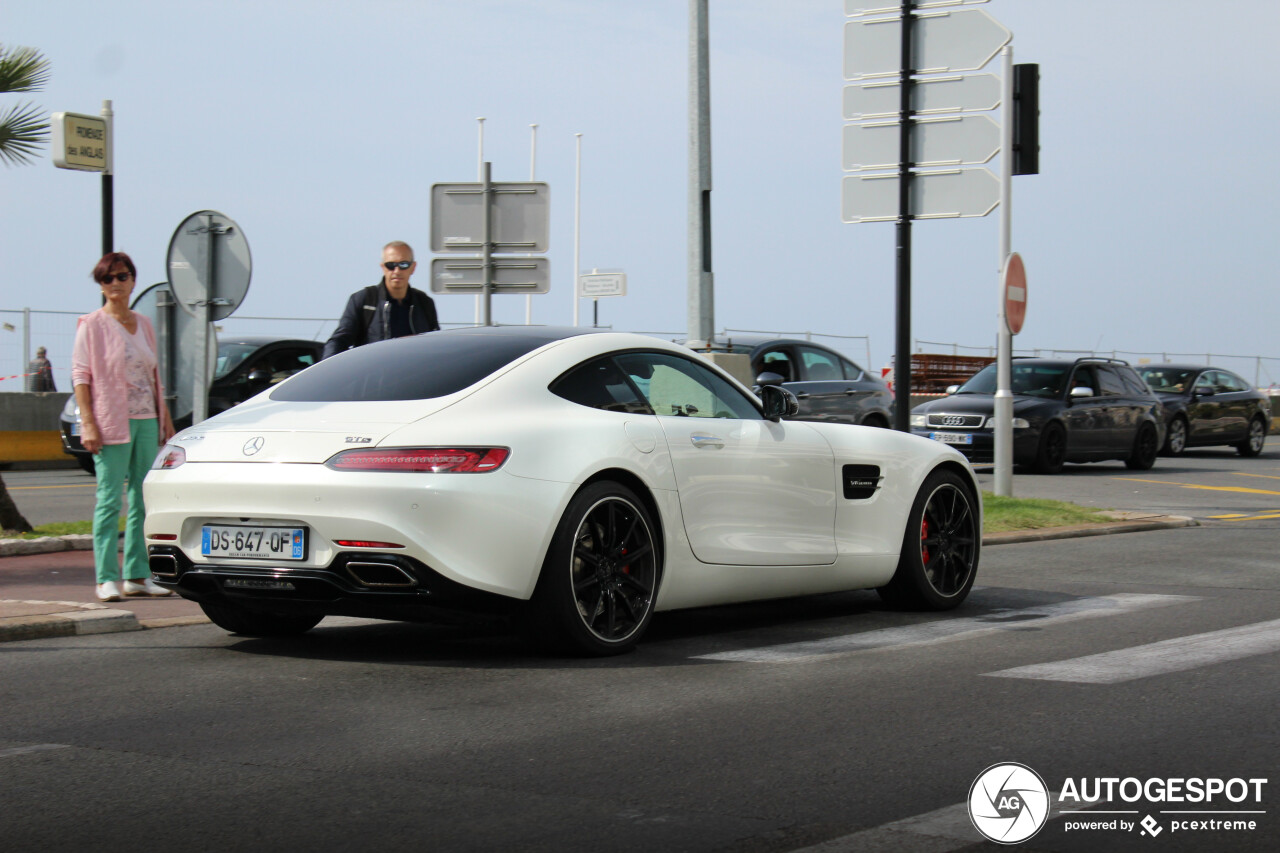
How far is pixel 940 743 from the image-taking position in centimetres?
511

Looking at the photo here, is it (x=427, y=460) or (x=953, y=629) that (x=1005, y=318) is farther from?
(x=427, y=460)

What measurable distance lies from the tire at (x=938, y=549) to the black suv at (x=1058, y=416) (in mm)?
12440

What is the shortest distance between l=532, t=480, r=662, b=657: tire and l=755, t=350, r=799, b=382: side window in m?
13.2

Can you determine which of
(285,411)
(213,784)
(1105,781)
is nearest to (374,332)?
(285,411)

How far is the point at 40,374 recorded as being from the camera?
2412 centimetres

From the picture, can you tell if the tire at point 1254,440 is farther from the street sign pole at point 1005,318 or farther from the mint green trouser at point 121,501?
the mint green trouser at point 121,501

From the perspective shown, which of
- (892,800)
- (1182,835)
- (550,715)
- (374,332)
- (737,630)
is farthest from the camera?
(374,332)

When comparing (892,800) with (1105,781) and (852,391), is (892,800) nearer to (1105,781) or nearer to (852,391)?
(1105,781)

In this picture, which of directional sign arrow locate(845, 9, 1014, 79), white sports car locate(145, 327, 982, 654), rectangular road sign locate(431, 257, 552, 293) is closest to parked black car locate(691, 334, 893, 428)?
directional sign arrow locate(845, 9, 1014, 79)

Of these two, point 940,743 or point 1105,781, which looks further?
point 940,743

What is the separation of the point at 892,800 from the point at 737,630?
3.47 metres

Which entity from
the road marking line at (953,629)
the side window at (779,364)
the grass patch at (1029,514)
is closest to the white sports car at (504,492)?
the road marking line at (953,629)

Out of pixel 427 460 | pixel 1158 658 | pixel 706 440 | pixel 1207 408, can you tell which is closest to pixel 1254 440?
pixel 1207 408

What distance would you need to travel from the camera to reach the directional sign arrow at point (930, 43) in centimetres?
1423
